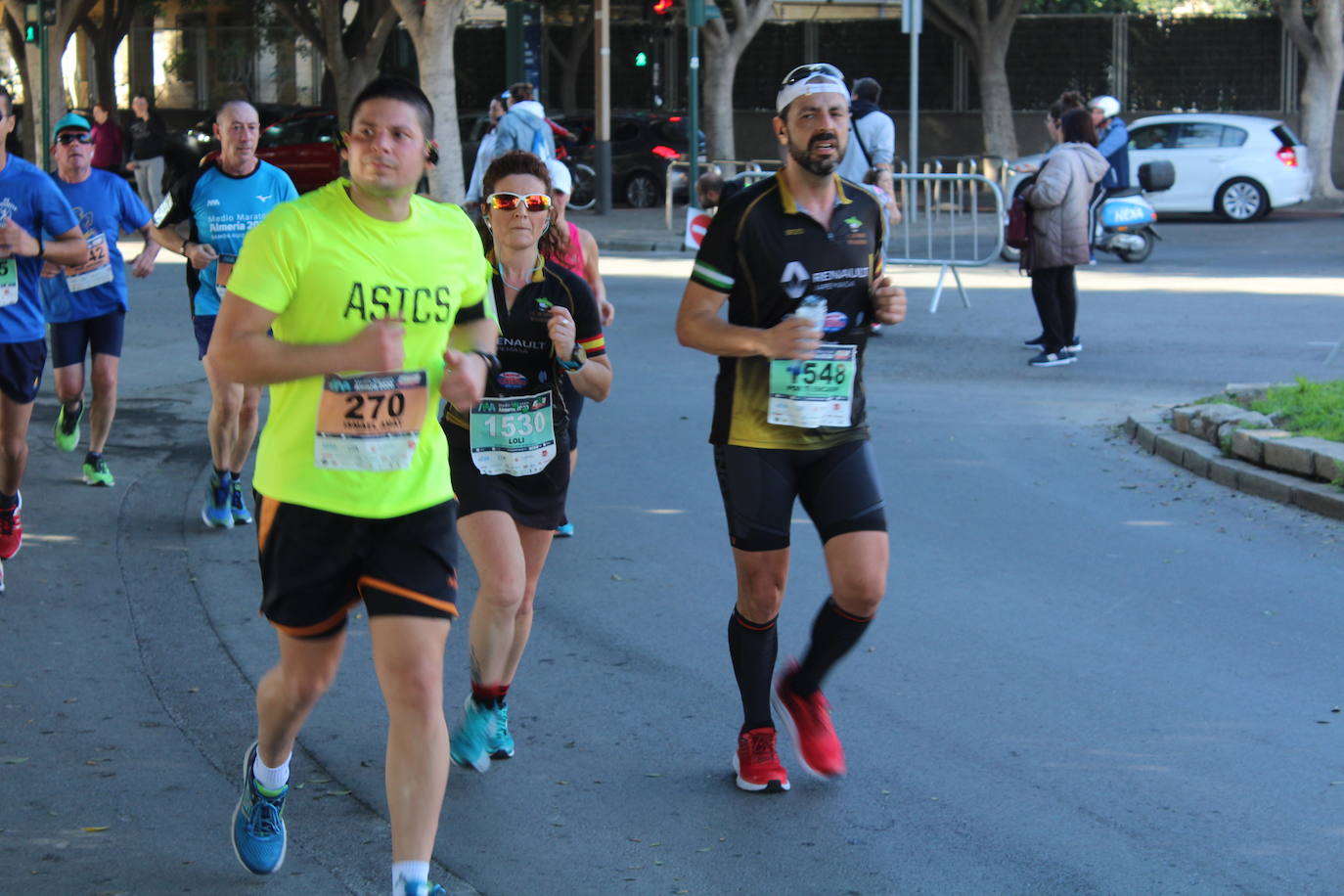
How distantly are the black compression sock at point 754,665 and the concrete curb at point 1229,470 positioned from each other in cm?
439

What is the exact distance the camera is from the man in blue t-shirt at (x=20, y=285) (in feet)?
24.4

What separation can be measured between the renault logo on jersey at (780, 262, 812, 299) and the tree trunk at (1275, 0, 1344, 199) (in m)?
28.4

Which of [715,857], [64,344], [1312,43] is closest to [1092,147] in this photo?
[64,344]

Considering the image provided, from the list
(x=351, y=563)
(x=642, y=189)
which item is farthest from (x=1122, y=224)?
(x=351, y=563)

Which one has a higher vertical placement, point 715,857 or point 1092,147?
point 1092,147

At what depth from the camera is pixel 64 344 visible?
8.91m

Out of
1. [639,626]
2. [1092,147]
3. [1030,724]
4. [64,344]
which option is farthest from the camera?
[1092,147]

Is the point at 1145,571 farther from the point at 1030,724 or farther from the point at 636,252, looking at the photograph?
the point at 636,252

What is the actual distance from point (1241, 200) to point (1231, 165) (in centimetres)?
57

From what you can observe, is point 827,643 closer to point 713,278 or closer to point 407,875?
point 713,278

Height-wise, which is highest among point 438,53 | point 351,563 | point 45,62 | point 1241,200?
point 438,53

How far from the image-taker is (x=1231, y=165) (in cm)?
2795

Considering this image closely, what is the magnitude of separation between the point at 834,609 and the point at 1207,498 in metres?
4.65

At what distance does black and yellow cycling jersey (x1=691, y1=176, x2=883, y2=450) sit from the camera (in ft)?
16.3
